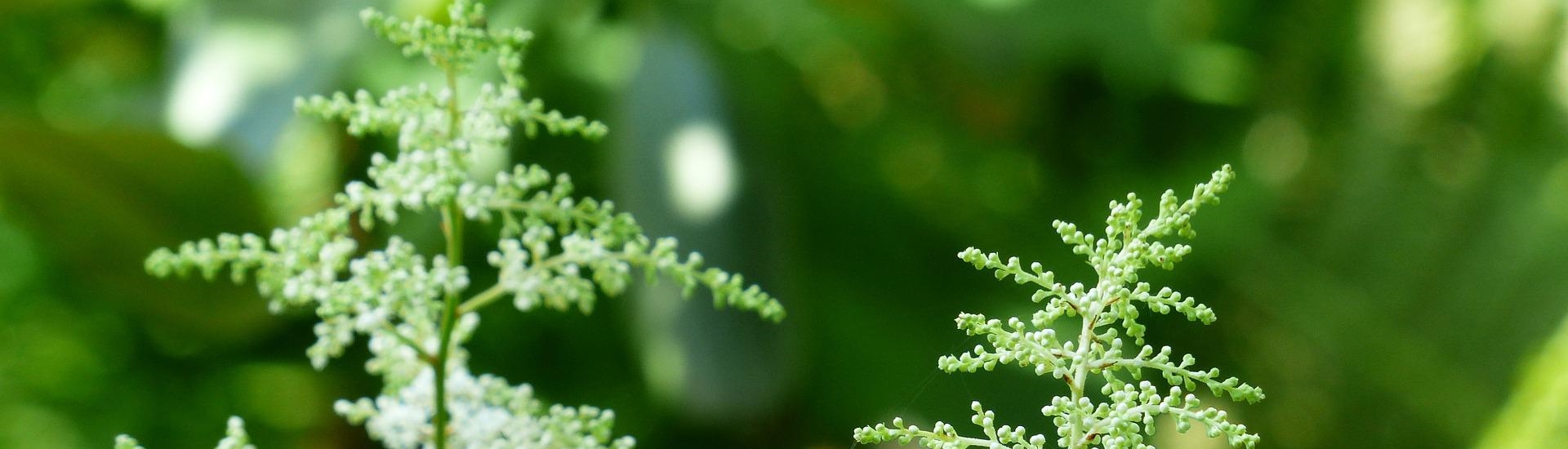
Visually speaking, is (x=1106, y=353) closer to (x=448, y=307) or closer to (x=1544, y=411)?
(x=448, y=307)

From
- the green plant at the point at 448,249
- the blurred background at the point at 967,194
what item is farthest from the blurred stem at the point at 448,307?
the blurred background at the point at 967,194

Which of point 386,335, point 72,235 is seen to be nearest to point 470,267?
point 72,235

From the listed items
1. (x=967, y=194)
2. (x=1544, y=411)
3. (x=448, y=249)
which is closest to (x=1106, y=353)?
(x=448, y=249)

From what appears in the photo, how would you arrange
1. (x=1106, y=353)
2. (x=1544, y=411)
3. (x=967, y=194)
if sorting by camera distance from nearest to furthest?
1. (x=1106, y=353)
2. (x=1544, y=411)
3. (x=967, y=194)

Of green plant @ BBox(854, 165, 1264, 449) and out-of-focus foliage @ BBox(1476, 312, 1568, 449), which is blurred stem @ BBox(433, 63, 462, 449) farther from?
out-of-focus foliage @ BBox(1476, 312, 1568, 449)

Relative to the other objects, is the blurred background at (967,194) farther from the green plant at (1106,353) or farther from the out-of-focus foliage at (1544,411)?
the green plant at (1106,353)

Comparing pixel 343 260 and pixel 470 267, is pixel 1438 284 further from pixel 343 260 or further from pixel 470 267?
pixel 343 260
